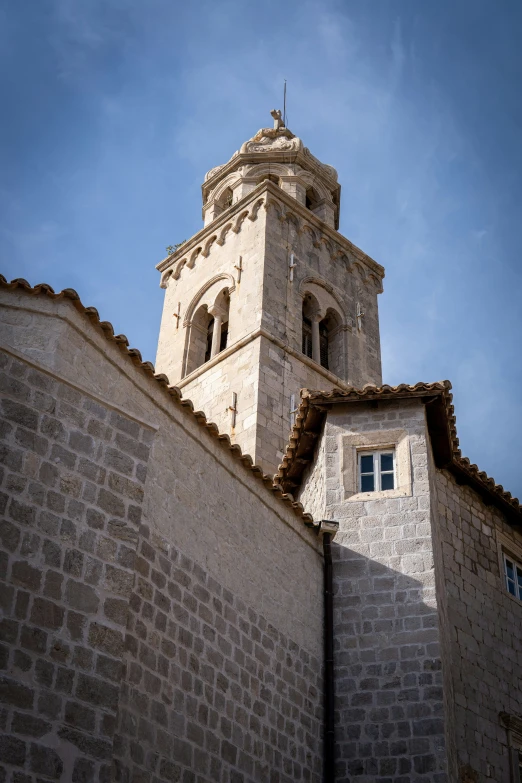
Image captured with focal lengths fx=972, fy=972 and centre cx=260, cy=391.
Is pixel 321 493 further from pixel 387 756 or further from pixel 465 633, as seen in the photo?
pixel 387 756

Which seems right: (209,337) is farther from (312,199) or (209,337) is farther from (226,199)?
(312,199)

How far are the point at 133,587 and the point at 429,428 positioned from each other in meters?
5.89

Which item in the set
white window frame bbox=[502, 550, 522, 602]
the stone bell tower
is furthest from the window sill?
the stone bell tower

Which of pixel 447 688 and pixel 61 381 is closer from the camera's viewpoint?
pixel 61 381

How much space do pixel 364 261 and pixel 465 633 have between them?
16.7m

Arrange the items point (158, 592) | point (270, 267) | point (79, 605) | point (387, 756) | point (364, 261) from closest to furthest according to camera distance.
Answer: point (79, 605)
point (158, 592)
point (387, 756)
point (270, 267)
point (364, 261)

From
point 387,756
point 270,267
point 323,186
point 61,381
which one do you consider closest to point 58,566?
point 61,381

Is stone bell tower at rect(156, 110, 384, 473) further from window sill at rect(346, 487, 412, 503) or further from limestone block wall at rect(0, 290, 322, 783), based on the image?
limestone block wall at rect(0, 290, 322, 783)

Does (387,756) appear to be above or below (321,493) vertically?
below

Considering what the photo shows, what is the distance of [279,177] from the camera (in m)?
28.0

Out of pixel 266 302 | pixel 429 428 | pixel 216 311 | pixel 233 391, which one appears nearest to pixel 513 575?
pixel 429 428

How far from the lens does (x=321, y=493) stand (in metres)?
13.1

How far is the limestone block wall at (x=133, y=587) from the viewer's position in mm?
7195

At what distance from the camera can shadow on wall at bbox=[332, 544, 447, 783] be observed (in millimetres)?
10672
